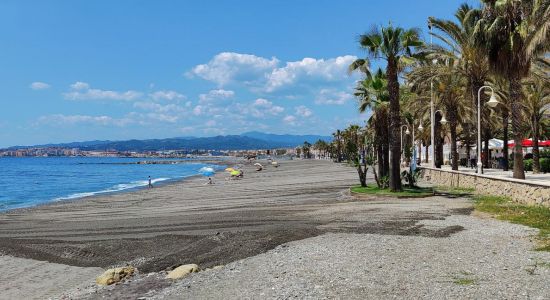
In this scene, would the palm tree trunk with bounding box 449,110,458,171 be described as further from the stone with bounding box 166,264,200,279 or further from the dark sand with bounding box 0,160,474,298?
the stone with bounding box 166,264,200,279

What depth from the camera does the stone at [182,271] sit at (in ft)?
35.9

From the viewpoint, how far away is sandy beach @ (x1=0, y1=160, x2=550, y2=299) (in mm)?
8719

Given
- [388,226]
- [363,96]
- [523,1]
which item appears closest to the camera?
[388,226]

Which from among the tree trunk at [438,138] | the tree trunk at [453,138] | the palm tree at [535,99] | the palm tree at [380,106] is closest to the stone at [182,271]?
the palm tree at [380,106]

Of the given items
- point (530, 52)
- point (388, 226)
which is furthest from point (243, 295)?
point (530, 52)

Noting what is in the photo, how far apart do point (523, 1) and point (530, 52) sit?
3.83 meters

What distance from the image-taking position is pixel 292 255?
11.4 m

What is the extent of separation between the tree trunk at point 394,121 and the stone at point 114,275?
15.7 metres

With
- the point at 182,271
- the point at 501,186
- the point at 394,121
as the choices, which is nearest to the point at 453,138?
the point at 394,121

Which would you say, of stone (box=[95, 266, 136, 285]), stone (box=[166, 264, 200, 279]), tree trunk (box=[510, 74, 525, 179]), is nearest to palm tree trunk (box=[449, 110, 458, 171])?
tree trunk (box=[510, 74, 525, 179])

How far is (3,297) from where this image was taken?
1113 centimetres

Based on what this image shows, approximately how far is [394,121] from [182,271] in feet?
51.2

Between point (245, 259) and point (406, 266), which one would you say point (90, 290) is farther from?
point (406, 266)

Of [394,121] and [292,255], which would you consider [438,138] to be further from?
[292,255]
